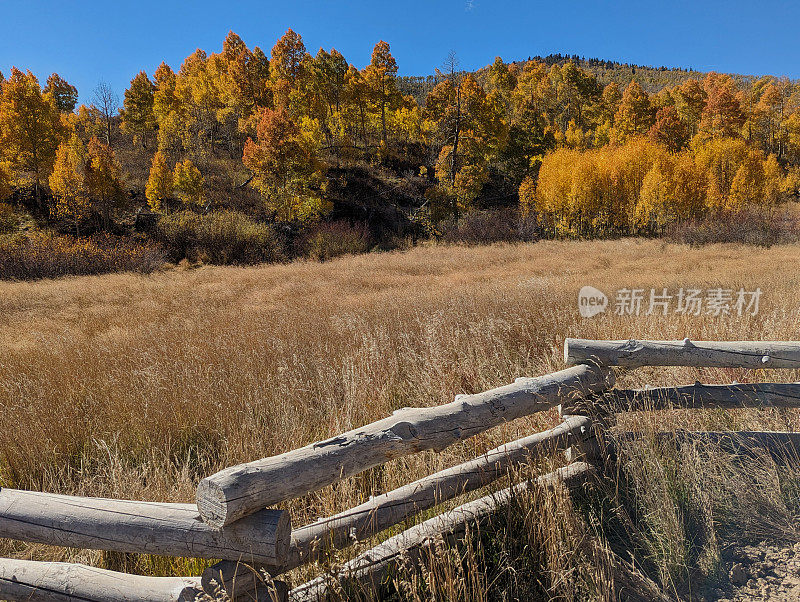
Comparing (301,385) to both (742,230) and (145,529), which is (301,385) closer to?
(145,529)

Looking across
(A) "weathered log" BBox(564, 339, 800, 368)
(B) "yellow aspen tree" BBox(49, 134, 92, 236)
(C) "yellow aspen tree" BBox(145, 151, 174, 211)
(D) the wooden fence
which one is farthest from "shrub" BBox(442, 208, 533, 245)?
(D) the wooden fence

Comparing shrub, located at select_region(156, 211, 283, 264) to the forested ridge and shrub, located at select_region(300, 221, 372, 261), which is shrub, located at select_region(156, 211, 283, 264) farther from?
shrub, located at select_region(300, 221, 372, 261)

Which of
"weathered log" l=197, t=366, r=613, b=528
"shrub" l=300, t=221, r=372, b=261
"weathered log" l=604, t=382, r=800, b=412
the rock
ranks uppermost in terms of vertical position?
"shrub" l=300, t=221, r=372, b=261

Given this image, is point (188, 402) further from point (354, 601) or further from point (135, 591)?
point (354, 601)

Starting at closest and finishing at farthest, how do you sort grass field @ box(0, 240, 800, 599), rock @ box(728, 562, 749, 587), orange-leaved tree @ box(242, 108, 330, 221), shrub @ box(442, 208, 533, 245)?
rock @ box(728, 562, 749, 587) < grass field @ box(0, 240, 800, 599) < orange-leaved tree @ box(242, 108, 330, 221) < shrub @ box(442, 208, 533, 245)

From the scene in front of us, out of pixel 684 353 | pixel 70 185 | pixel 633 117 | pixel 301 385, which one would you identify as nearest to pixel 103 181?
pixel 70 185

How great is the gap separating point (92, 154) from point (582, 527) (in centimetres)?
3726

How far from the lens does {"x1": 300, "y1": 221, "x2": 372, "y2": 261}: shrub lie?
28.1 meters

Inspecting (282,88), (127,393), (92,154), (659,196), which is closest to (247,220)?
(92,154)

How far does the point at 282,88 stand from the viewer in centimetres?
3738

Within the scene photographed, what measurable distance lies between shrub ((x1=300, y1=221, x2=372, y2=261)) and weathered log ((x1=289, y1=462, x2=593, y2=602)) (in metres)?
25.1

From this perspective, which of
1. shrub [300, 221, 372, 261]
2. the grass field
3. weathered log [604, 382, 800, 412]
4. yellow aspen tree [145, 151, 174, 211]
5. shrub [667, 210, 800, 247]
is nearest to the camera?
the grass field

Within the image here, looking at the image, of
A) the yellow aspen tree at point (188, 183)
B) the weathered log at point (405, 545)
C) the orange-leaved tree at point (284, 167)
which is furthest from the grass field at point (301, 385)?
the yellow aspen tree at point (188, 183)

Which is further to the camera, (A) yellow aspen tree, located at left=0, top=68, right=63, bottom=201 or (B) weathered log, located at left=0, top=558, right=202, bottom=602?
(A) yellow aspen tree, located at left=0, top=68, right=63, bottom=201
